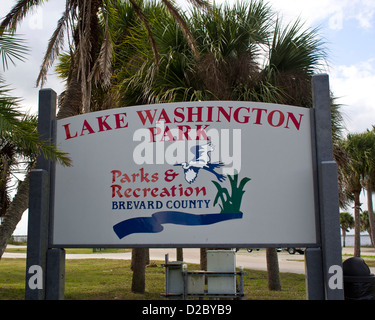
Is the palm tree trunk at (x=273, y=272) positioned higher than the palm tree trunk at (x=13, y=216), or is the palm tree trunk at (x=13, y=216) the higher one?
the palm tree trunk at (x=13, y=216)

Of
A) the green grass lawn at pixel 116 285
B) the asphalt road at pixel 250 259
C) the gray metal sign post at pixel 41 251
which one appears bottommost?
the asphalt road at pixel 250 259

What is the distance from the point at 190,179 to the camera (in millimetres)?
6305

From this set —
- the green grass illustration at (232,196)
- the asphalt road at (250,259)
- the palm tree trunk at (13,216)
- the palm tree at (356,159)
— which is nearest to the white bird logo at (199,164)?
the green grass illustration at (232,196)

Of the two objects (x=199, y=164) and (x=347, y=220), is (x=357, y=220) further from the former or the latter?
(x=347, y=220)

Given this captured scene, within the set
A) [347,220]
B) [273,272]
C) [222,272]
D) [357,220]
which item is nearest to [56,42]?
[222,272]

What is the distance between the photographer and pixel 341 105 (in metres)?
13.0

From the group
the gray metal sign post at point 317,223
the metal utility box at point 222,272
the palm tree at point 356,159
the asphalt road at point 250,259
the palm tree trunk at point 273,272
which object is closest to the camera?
the gray metal sign post at point 317,223

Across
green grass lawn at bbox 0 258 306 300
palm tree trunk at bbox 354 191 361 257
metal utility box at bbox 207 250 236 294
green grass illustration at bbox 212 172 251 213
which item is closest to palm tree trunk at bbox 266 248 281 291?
green grass lawn at bbox 0 258 306 300

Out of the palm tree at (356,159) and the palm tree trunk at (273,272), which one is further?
the palm tree at (356,159)

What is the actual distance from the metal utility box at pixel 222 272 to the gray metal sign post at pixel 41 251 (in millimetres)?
2823

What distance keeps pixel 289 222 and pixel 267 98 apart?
5.46 metres

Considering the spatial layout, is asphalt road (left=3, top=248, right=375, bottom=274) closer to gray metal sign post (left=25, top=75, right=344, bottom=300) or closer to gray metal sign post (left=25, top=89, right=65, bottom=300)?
gray metal sign post (left=25, top=75, right=344, bottom=300)

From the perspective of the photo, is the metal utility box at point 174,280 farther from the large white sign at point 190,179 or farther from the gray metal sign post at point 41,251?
the gray metal sign post at point 41,251

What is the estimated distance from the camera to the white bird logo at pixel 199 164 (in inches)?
249
